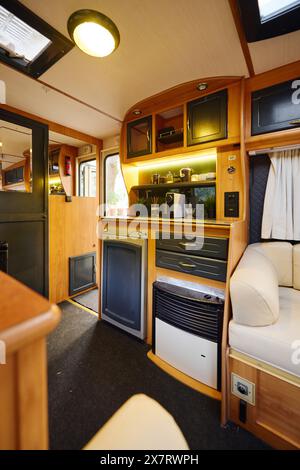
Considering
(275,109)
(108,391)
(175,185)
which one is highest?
(275,109)

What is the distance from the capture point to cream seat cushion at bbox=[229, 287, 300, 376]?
100 centimetres

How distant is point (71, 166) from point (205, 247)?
2.68 meters

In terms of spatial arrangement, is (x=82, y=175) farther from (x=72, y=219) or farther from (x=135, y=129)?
(x=135, y=129)

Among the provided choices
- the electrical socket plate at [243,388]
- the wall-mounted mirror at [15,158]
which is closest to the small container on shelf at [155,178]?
the wall-mounted mirror at [15,158]

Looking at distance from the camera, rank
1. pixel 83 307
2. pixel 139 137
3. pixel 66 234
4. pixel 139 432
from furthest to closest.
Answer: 1. pixel 66 234
2. pixel 83 307
3. pixel 139 137
4. pixel 139 432

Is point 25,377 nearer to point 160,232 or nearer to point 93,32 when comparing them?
point 160,232

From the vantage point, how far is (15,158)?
2.36m

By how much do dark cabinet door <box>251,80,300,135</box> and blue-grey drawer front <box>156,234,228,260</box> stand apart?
1024mm

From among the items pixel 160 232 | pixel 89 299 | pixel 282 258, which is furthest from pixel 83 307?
pixel 282 258

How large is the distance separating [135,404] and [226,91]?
7.17 ft

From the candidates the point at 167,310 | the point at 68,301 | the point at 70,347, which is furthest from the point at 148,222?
the point at 68,301

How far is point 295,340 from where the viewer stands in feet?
3.29

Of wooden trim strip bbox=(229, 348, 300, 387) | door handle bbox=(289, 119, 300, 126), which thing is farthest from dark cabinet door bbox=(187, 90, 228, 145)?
wooden trim strip bbox=(229, 348, 300, 387)
